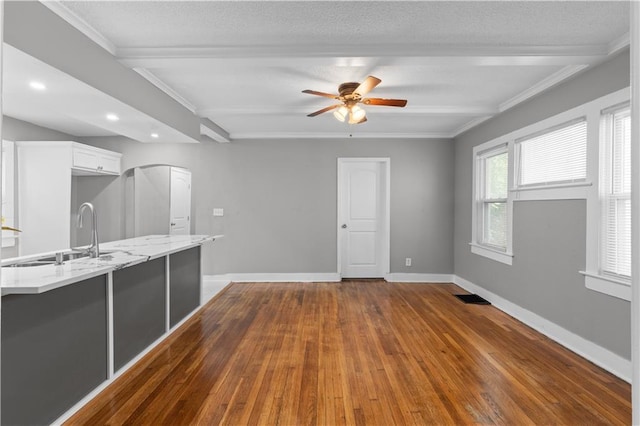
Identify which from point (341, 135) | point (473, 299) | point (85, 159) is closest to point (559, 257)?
point (473, 299)

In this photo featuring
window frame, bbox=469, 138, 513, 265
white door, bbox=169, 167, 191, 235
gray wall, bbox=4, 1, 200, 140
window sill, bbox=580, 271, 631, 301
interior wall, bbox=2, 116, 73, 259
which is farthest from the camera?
white door, bbox=169, 167, 191, 235

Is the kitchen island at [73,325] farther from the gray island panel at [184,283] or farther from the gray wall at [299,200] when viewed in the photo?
the gray wall at [299,200]

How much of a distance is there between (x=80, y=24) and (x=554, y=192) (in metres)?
4.13

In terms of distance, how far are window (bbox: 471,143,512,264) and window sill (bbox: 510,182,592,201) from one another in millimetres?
301

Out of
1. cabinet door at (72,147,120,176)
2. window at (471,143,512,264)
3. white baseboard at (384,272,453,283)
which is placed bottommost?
white baseboard at (384,272,453,283)

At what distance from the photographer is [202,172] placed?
6.03m

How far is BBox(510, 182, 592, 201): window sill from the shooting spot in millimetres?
3202

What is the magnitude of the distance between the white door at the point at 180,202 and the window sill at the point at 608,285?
5.23m

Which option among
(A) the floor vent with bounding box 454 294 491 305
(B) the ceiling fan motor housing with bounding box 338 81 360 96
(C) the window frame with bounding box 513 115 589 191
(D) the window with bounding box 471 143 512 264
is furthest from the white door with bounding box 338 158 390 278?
(B) the ceiling fan motor housing with bounding box 338 81 360 96

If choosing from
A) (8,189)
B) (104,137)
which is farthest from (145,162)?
(8,189)

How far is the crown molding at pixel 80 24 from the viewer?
222 cm

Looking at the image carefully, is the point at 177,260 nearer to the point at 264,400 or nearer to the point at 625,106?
the point at 264,400

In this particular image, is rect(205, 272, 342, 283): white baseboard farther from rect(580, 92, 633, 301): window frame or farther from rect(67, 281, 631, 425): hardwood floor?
rect(580, 92, 633, 301): window frame

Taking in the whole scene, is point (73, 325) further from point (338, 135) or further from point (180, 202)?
point (338, 135)
